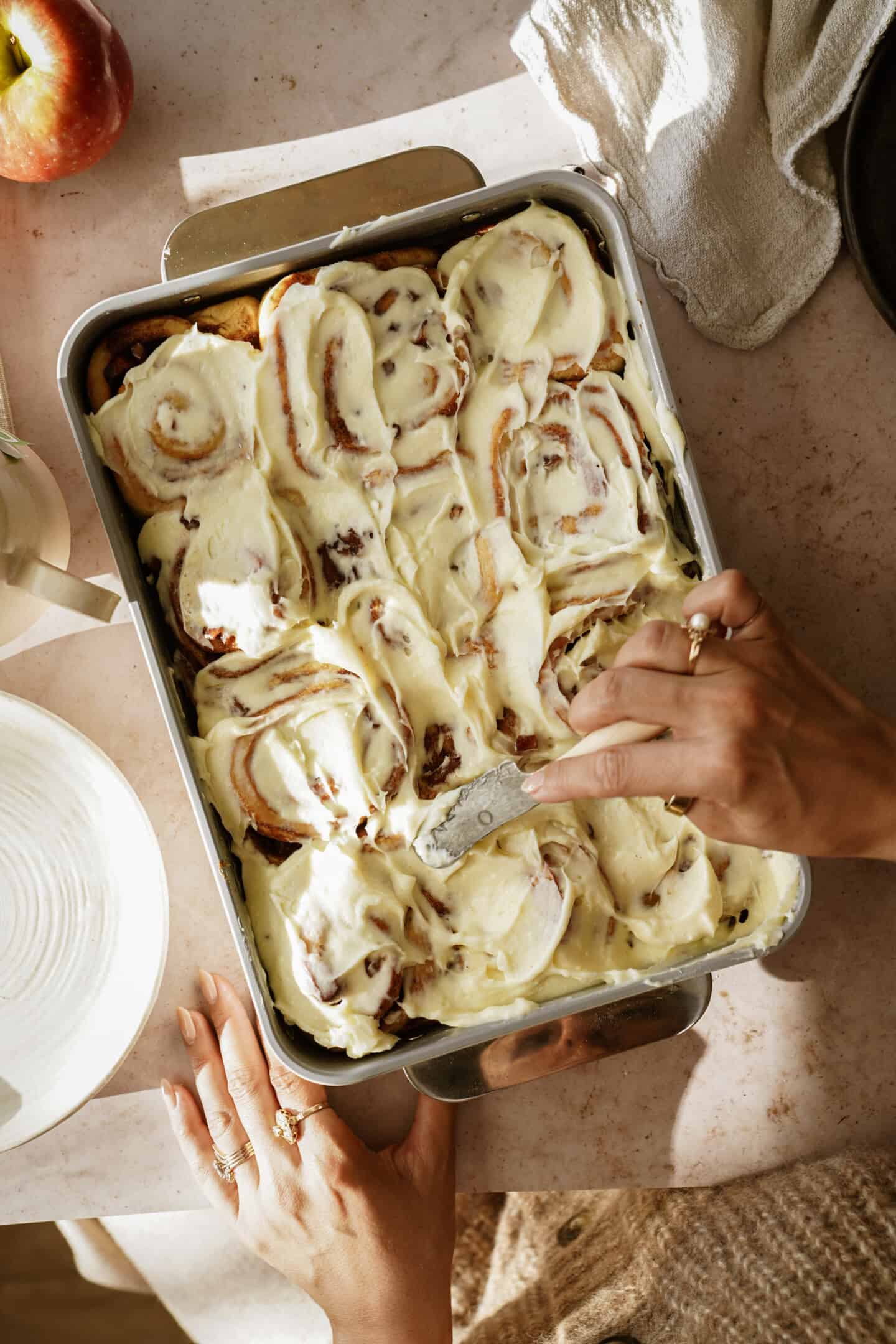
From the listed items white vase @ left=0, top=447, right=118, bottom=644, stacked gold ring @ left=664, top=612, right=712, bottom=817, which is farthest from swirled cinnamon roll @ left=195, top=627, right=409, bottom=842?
stacked gold ring @ left=664, top=612, right=712, bottom=817

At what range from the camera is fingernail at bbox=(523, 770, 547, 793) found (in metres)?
0.86

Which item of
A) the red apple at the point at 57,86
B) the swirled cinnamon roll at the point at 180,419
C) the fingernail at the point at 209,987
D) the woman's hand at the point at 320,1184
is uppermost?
the red apple at the point at 57,86

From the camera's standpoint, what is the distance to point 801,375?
1151 mm

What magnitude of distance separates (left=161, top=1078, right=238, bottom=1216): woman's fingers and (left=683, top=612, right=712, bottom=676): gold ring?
2.67 feet

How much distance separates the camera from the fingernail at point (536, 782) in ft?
2.83

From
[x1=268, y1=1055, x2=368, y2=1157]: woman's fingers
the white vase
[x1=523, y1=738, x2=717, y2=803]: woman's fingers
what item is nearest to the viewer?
[x1=523, y1=738, x2=717, y2=803]: woman's fingers

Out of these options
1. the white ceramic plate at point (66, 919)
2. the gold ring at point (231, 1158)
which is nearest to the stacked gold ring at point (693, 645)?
the white ceramic plate at point (66, 919)

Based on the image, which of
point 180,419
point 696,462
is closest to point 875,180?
point 696,462

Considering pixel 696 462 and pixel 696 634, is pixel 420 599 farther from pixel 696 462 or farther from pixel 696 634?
pixel 696 462

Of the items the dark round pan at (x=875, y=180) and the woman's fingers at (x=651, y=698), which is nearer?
the woman's fingers at (x=651, y=698)

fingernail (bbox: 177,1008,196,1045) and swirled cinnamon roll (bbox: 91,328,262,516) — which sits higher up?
swirled cinnamon roll (bbox: 91,328,262,516)

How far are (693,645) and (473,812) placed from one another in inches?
10.8

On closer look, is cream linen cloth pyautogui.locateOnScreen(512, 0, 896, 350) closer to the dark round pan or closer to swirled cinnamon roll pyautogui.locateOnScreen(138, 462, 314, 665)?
the dark round pan

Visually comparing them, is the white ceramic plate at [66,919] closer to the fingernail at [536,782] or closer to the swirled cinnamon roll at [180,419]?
the swirled cinnamon roll at [180,419]
